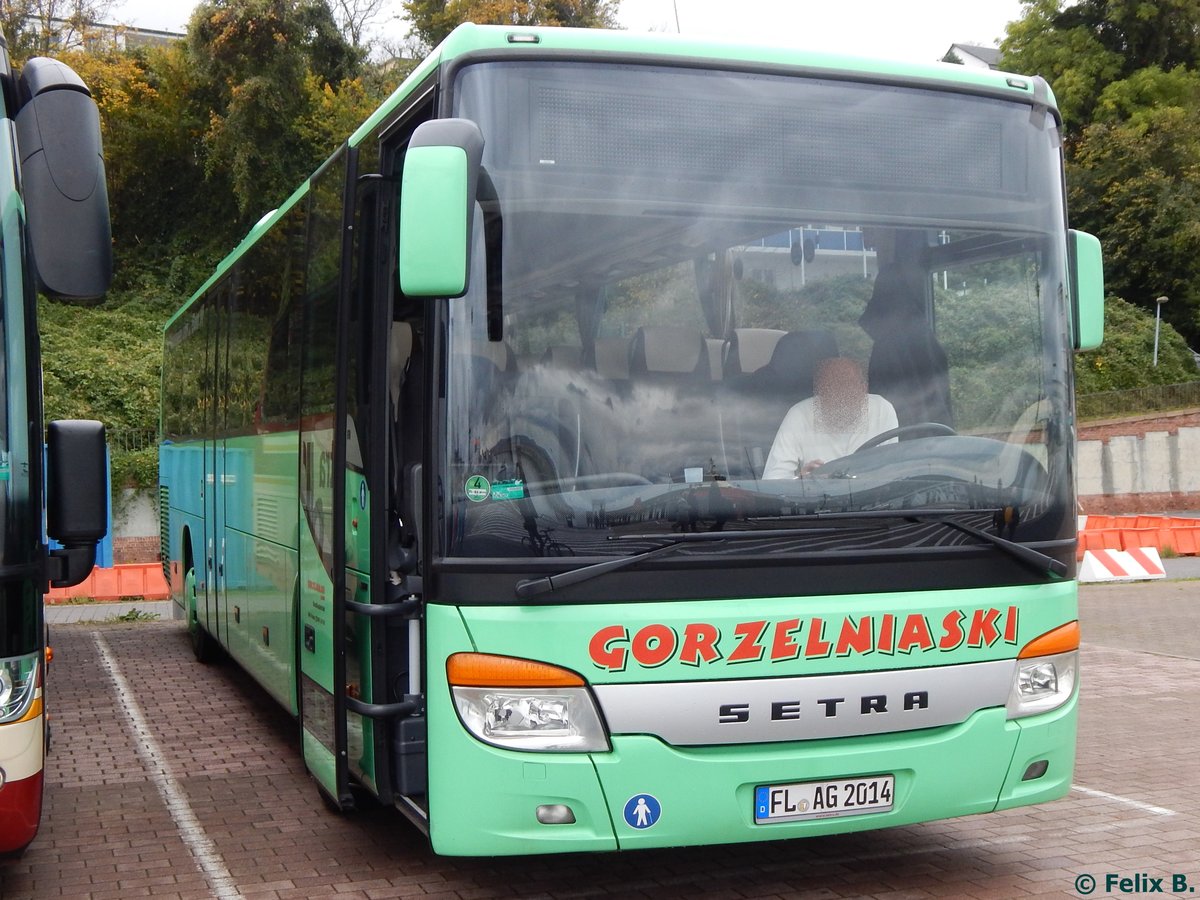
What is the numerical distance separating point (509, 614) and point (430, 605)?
296 millimetres

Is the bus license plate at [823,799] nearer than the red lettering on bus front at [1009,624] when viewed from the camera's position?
Yes

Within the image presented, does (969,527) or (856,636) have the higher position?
(969,527)

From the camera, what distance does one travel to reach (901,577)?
16.3 feet

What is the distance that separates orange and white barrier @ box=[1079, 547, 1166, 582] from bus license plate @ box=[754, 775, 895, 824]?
15978mm

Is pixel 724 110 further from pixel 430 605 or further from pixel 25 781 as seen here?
pixel 25 781

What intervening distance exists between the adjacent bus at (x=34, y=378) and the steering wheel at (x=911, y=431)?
8.78ft

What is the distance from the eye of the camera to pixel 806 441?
4.88 metres

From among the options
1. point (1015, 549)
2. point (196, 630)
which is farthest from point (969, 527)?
point (196, 630)

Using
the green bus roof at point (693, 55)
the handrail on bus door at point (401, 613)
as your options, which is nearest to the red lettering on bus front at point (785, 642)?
the handrail on bus door at point (401, 613)

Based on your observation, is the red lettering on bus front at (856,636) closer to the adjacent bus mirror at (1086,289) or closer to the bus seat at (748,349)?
the bus seat at (748,349)

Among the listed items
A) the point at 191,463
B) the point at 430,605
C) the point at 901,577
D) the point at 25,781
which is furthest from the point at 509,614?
the point at 191,463

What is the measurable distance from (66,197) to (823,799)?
10.7 feet

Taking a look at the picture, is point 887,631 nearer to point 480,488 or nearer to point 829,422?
point 829,422

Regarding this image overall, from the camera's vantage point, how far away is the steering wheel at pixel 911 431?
196 inches
